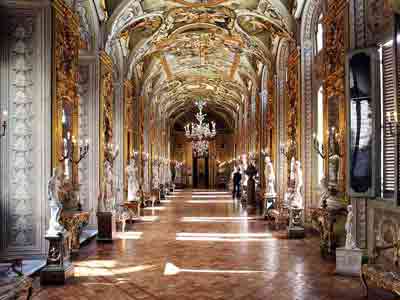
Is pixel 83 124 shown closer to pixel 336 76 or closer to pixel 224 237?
pixel 224 237

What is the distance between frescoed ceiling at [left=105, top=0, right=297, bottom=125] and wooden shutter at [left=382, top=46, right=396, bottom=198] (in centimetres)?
654

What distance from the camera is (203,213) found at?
742 inches

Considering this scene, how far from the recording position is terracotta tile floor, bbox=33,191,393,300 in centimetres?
664

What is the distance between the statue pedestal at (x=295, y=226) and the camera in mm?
11914

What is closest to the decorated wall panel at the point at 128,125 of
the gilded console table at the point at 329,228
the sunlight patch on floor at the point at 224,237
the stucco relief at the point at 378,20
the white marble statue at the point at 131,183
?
the white marble statue at the point at 131,183

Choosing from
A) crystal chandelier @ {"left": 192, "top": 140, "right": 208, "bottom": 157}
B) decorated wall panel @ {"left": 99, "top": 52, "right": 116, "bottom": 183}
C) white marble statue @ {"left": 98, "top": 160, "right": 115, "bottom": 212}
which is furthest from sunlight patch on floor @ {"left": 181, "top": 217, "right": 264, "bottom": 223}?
crystal chandelier @ {"left": 192, "top": 140, "right": 208, "bottom": 157}

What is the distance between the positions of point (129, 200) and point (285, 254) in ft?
29.5

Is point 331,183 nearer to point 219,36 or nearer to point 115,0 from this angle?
point 115,0

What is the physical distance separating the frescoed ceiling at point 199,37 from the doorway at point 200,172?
66.7 feet

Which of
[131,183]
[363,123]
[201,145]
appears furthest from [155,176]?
[363,123]

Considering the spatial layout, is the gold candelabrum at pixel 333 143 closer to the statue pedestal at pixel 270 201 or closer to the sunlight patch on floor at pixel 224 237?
the sunlight patch on floor at pixel 224 237

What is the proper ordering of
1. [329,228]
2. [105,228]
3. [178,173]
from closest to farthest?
[329,228] → [105,228] → [178,173]

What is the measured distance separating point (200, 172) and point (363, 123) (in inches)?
1627

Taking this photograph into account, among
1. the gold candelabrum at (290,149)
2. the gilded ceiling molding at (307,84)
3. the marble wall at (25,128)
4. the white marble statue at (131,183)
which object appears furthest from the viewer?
the white marble statue at (131,183)
